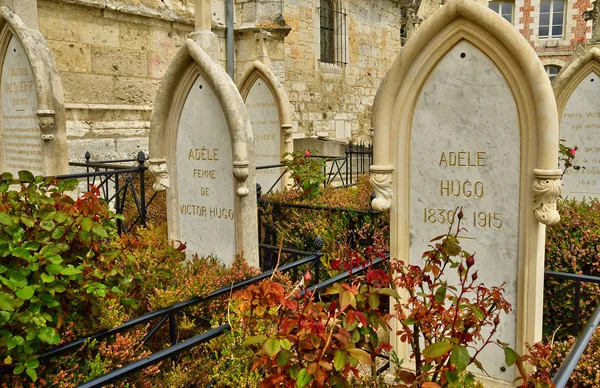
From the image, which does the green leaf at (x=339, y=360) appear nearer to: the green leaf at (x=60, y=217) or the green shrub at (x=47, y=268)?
the green shrub at (x=47, y=268)

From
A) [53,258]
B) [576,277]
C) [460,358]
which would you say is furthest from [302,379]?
[576,277]

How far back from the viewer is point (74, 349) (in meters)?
2.78

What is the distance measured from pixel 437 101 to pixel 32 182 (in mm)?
2510

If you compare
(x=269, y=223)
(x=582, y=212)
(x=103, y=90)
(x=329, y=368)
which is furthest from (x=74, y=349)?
(x=103, y=90)

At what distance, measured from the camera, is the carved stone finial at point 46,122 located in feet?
19.8

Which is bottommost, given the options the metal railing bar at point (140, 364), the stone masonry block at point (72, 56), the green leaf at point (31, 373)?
the green leaf at point (31, 373)

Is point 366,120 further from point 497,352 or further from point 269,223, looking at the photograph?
point 497,352

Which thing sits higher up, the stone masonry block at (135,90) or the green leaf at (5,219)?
the stone masonry block at (135,90)

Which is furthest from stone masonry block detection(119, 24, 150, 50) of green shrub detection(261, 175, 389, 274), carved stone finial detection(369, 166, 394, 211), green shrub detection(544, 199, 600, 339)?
green shrub detection(544, 199, 600, 339)

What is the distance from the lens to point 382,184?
3562mm

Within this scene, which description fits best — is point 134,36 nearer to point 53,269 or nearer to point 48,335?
point 53,269

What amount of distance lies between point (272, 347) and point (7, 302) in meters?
1.26

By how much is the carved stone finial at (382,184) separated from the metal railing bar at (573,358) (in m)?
1.66

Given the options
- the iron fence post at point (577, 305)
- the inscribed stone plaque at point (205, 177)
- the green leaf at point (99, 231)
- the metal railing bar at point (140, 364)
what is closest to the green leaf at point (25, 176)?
the green leaf at point (99, 231)
